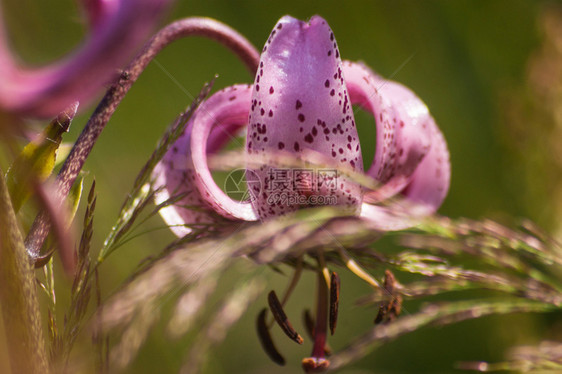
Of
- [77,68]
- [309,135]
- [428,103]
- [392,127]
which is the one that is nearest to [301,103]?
[309,135]

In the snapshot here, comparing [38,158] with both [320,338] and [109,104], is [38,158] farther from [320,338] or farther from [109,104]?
[320,338]

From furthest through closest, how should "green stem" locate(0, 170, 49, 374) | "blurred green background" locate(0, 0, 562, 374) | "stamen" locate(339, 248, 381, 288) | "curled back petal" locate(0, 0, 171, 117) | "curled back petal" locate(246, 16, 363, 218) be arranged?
"blurred green background" locate(0, 0, 562, 374)
"stamen" locate(339, 248, 381, 288)
"curled back petal" locate(246, 16, 363, 218)
"green stem" locate(0, 170, 49, 374)
"curled back petal" locate(0, 0, 171, 117)

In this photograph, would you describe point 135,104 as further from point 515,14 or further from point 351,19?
point 515,14

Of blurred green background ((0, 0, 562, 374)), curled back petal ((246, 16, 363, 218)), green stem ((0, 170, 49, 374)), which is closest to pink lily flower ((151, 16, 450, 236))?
curled back petal ((246, 16, 363, 218))

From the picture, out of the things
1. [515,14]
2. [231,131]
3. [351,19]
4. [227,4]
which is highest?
[515,14]

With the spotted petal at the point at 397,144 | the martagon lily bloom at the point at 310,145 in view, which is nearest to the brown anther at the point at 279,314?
the martagon lily bloom at the point at 310,145

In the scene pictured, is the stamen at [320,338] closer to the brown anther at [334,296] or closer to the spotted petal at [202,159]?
the brown anther at [334,296]

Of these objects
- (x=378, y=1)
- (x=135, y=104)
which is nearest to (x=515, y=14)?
(x=378, y=1)

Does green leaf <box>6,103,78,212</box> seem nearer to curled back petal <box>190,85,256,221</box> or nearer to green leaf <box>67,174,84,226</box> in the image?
green leaf <box>67,174,84,226</box>
